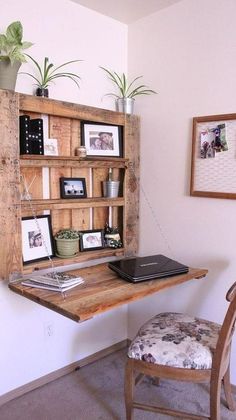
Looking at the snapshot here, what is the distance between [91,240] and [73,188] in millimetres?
379

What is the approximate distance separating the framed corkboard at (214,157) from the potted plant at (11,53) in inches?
43.4

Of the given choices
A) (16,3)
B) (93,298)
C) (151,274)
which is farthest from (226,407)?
(16,3)

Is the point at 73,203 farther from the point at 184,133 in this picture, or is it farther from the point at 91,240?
the point at 184,133

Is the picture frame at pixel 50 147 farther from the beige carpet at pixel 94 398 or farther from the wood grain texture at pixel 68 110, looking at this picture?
the beige carpet at pixel 94 398

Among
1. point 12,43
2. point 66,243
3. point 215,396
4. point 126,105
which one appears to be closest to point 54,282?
point 66,243

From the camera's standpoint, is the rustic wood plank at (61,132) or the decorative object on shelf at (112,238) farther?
the decorative object on shelf at (112,238)

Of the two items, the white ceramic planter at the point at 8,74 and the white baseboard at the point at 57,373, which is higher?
the white ceramic planter at the point at 8,74

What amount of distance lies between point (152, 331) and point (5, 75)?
1555mm

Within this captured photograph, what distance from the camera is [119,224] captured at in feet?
8.48

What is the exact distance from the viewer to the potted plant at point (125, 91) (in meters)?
2.47

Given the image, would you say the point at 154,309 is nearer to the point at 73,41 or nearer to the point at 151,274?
the point at 151,274

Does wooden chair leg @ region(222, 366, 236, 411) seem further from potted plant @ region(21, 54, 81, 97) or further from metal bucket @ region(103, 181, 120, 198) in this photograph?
potted plant @ region(21, 54, 81, 97)

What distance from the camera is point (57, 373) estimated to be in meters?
2.28

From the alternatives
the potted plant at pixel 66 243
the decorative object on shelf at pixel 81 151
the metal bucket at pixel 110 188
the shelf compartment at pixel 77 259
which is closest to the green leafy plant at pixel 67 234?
the potted plant at pixel 66 243
